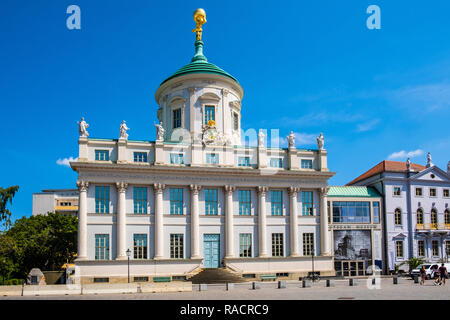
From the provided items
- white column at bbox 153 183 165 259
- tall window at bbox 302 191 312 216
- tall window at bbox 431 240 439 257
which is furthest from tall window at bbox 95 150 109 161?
tall window at bbox 431 240 439 257

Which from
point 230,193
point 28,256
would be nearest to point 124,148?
point 230,193

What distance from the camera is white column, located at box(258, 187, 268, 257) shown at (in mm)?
50719

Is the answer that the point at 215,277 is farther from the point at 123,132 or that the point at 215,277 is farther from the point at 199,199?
the point at 123,132

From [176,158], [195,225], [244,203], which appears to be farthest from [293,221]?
[176,158]

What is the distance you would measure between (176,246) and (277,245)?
38.4 ft

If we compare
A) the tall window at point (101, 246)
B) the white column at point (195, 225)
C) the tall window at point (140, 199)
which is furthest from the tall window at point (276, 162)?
the tall window at point (101, 246)

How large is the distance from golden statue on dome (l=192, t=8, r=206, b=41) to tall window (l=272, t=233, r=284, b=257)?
1167 inches

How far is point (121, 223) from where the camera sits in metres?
46.9

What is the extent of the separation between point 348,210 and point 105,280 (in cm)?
3047

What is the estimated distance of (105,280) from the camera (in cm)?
4547

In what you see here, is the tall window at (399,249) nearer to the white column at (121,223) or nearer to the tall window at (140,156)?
the tall window at (140,156)

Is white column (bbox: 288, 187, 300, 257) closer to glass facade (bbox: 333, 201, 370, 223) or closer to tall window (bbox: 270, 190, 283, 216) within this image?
tall window (bbox: 270, 190, 283, 216)
